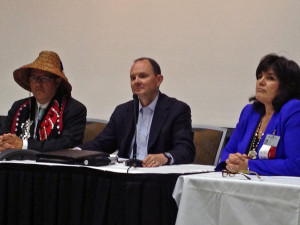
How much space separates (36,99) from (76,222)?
1.35m

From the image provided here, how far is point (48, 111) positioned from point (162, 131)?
0.78 metres

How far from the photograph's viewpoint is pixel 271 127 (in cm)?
235

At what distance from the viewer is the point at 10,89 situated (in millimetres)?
4496

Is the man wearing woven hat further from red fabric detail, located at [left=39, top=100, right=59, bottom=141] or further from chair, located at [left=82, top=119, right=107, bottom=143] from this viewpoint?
chair, located at [left=82, top=119, right=107, bottom=143]

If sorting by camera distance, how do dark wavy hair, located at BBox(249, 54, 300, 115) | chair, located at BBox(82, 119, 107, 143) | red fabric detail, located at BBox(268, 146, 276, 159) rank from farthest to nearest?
chair, located at BBox(82, 119, 107, 143)
dark wavy hair, located at BBox(249, 54, 300, 115)
red fabric detail, located at BBox(268, 146, 276, 159)

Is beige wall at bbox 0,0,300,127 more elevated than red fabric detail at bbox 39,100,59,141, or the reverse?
beige wall at bbox 0,0,300,127

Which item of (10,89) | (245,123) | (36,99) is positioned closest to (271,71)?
(245,123)

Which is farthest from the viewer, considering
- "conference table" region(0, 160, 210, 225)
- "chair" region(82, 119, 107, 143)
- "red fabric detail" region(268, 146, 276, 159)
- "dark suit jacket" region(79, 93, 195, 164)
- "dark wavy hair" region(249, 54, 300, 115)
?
"chair" region(82, 119, 107, 143)

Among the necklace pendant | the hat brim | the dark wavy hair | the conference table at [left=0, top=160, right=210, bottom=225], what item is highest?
the dark wavy hair

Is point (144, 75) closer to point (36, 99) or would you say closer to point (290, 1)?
point (36, 99)

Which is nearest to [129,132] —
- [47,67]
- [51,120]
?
[51,120]

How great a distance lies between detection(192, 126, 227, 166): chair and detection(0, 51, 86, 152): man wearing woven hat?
2.39 feet

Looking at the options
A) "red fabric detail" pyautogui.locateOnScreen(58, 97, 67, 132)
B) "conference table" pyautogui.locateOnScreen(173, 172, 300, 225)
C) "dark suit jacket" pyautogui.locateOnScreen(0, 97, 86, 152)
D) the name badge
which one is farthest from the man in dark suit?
"conference table" pyautogui.locateOnScreen(173, 172, 300, 225)

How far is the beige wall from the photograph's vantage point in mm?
3447
